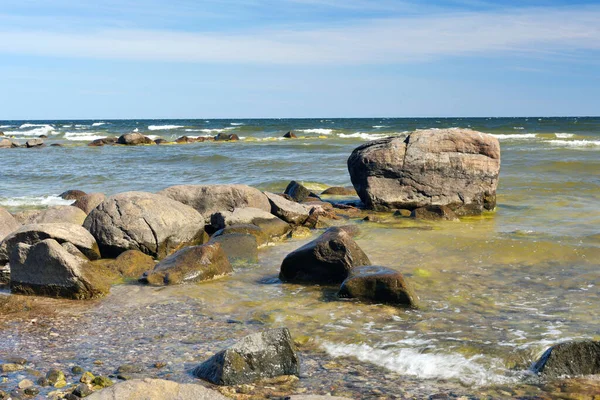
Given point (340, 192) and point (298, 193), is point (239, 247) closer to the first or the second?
point (298, 193)

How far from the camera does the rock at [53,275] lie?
6702 millimetres

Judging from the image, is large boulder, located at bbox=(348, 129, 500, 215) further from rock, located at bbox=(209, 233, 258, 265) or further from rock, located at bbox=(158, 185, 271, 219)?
rock, located at bbox=(209, 233, 258, 265)

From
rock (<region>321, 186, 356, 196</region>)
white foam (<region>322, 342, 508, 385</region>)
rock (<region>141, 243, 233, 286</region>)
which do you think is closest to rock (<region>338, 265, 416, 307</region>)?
white foam (<region>322, 342, 508, 385</region>)

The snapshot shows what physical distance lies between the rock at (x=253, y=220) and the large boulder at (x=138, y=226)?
923 mm

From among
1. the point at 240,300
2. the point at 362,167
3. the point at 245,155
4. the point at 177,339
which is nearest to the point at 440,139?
the point at 362,167

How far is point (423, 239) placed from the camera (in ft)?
31.7

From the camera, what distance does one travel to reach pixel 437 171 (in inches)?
483

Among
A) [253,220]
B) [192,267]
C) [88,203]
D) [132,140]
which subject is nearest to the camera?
[192,267]

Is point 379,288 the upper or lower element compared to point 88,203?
lower

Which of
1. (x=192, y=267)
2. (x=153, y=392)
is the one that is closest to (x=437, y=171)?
(x=192, y=267)

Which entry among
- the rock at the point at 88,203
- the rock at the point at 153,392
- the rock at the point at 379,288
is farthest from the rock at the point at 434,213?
the rock at the point at 153,392

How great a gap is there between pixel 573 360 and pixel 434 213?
7159 mm

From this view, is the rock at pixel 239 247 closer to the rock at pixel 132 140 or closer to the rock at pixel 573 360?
the rock at pixel 573 360

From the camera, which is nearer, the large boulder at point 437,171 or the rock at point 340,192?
the large boulder at point 437,171
